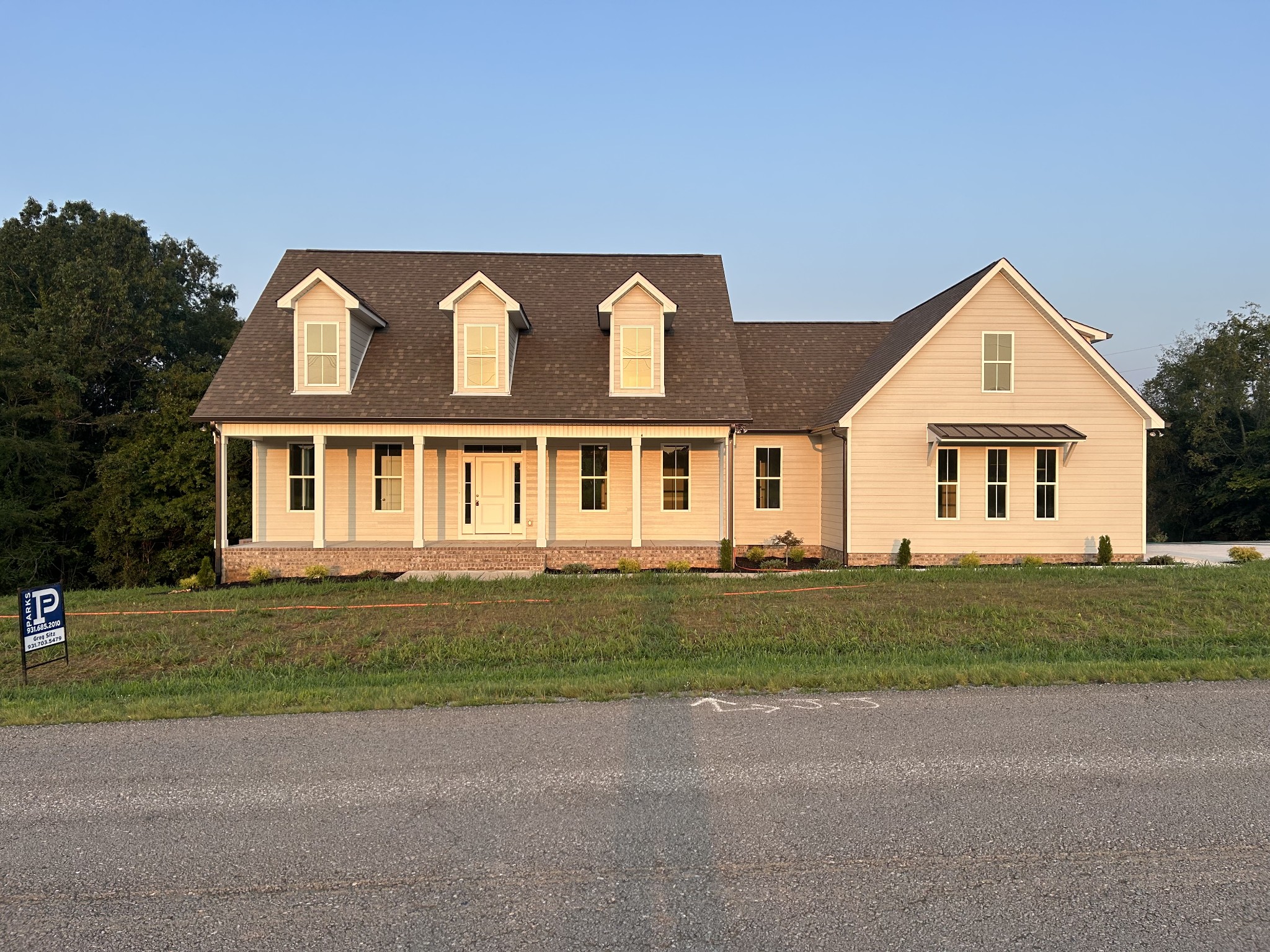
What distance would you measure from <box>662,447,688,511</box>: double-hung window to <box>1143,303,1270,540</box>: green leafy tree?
29.4 meters

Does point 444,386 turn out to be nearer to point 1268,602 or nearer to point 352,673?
point 352,673

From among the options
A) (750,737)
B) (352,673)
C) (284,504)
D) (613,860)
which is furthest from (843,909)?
(284,504)

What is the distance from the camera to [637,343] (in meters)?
19.5

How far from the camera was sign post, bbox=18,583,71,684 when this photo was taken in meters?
8.66

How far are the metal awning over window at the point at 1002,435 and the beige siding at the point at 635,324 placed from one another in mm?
6244

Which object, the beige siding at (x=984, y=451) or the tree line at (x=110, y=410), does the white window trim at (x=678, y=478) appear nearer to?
the beige siding at (x=984, y=451)

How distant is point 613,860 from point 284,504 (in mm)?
18090

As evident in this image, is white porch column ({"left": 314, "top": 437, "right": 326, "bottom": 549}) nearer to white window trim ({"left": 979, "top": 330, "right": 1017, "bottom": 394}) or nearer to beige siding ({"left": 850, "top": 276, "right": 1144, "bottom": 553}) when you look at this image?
beige siding ({"left": 850, "top": 276, "right": 1144, "bottom": 553})

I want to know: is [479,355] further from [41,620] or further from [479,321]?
A: [41,620]

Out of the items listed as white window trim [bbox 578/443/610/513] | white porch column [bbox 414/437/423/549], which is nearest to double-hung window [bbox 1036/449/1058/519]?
white window trim [bbox 578/443/610/513]

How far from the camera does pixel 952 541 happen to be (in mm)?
18891

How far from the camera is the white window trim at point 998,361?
61.6 feet

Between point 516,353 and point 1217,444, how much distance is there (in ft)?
122

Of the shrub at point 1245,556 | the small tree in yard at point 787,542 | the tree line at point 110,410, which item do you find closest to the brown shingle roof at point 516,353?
the small tree in yard at point 787,542
